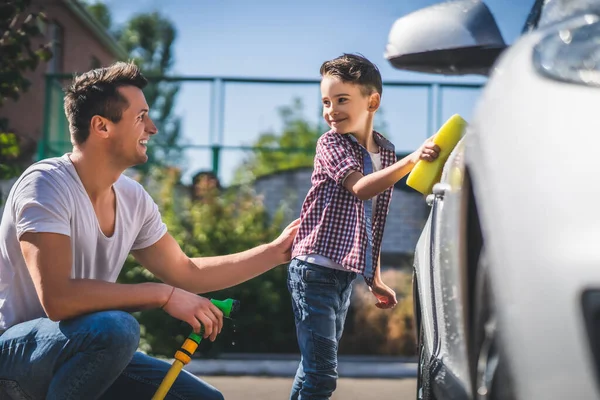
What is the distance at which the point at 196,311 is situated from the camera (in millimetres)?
2672

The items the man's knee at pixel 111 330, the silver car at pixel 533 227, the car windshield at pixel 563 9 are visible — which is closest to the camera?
the silver car at pixel 533 227

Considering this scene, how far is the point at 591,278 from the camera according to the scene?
132 cm

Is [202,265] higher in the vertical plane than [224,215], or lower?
higher

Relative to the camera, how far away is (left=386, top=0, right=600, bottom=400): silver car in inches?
52.4

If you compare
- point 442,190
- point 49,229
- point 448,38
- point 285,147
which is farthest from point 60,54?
point 442,190

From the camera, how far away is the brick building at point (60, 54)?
19.5 m

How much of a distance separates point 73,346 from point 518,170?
64.2 inches

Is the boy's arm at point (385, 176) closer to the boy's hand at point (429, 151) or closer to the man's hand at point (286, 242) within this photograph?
the boy's hand at point (429, 151)

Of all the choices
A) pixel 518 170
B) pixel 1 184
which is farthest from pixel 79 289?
pixel 1 184

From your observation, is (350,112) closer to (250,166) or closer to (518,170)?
(518,170)

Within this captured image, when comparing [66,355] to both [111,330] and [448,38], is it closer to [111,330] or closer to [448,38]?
[111,330]

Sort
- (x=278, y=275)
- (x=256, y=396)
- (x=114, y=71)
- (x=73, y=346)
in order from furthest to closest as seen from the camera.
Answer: (x=278, y=275) < (x=256, y=396) < (x=114, y=71) < (x=73, y=346)

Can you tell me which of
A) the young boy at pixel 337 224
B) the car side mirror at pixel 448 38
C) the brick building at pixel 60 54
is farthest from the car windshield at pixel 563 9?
the brick building at pixel 60 54

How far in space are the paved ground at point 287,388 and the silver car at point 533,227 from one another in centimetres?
410
